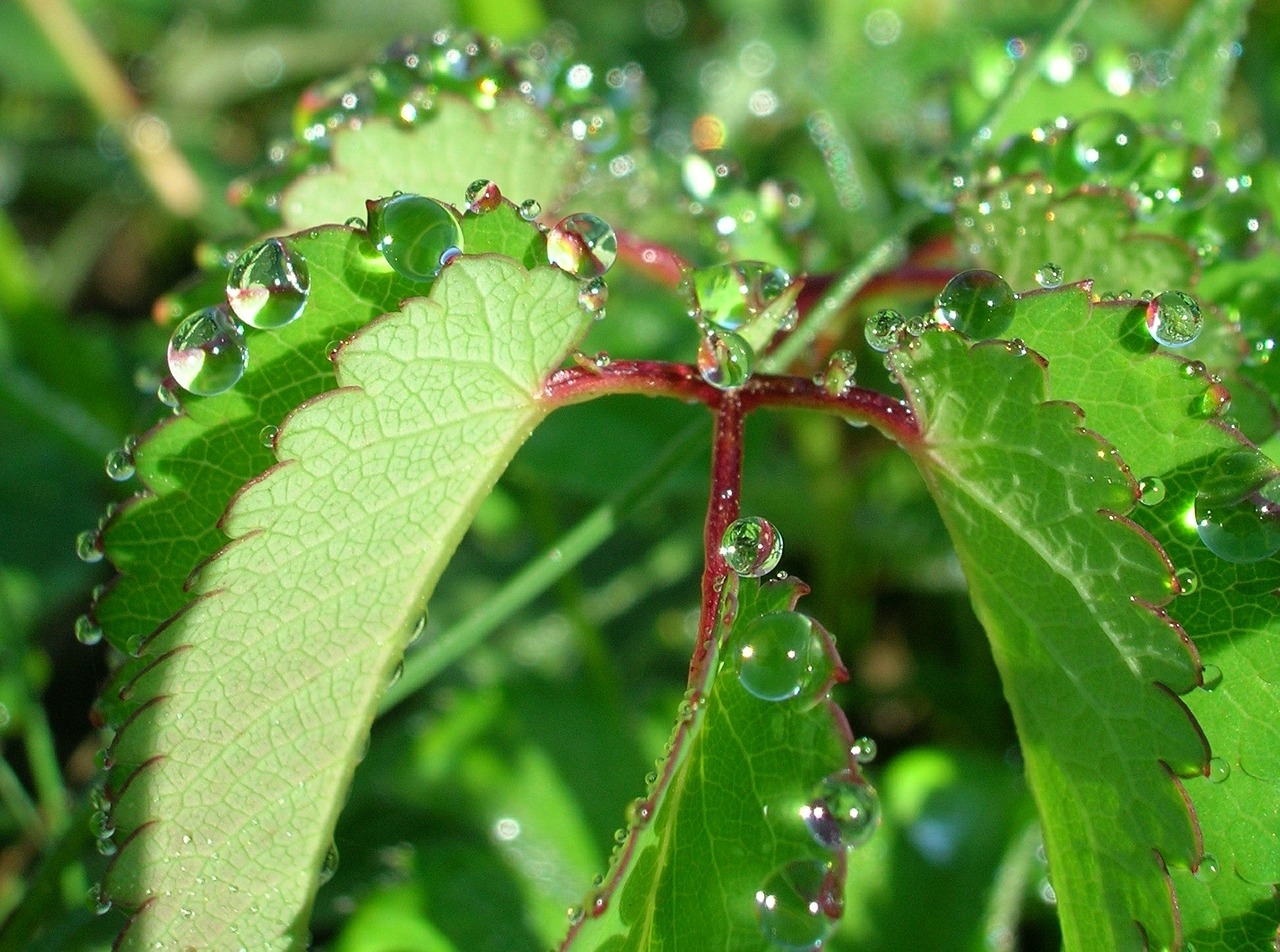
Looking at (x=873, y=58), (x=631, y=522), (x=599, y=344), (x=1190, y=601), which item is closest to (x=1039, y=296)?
(x=1190, y=601)

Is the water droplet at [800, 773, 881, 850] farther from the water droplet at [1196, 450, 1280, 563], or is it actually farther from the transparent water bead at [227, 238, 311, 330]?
the transparent water bead at [227, 238, 311, 330]

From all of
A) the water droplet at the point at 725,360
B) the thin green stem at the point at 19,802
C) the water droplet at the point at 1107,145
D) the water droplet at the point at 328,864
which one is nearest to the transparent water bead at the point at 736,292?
the water droplet at the point at 725,360

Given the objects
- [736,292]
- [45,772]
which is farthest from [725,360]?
[45,772]

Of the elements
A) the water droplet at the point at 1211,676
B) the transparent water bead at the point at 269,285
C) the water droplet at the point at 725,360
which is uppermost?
the transparent water bead at the point at 269,285

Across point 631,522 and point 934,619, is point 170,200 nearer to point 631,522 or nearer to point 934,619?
point 631,522

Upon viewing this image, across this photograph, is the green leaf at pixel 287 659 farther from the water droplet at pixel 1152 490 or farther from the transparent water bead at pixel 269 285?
the water droplet at pixel 1152 490
